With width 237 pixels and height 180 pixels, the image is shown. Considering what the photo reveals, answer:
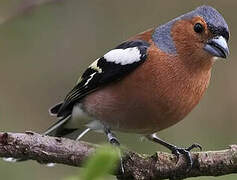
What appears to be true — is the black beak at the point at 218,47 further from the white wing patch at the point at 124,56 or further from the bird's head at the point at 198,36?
the white wing patch at the point at 124,56

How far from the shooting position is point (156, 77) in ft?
14.9

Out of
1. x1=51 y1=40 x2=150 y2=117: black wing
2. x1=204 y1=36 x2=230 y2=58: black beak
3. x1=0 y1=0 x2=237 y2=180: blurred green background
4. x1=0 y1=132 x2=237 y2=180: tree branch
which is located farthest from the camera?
x1=0 y1=0 x2=237 y2=180: blurred green background

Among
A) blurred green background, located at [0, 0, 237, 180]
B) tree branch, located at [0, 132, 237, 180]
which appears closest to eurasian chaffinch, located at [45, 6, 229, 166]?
tree branch, located at [0, 132, 237, 180]

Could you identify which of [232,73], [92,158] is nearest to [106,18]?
[232,73]

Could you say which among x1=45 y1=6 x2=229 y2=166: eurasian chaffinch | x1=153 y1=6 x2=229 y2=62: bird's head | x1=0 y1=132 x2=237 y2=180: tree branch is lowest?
x1=0 y1=132 x2=237 y2=180: tree branch

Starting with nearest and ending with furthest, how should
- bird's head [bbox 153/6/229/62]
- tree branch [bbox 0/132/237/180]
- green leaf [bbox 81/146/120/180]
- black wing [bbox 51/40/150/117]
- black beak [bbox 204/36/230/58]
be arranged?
1. green leaf [bbox 81/146/120/180]
2. tree branch [bbox 0/132/237/180]
3. black beak [bbox 204/36/230/58]
4. bird's head [bbox 153/6/229/62]
5. black wing [bbox 51/40/150/117]

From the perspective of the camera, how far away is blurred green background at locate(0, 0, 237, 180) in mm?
6402

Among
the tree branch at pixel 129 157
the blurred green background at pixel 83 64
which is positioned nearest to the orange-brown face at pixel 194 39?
the tree branch at pixel 129 157

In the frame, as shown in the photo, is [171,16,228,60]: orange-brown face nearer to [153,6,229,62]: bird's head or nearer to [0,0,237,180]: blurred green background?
[153,6,229,62]: bird's head

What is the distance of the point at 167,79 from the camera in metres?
4.56

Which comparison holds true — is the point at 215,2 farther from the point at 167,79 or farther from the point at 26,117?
the point at 167,79

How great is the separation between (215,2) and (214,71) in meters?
1.09

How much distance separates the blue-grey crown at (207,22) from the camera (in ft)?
15.2

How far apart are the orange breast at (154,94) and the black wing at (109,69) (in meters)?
0.06
